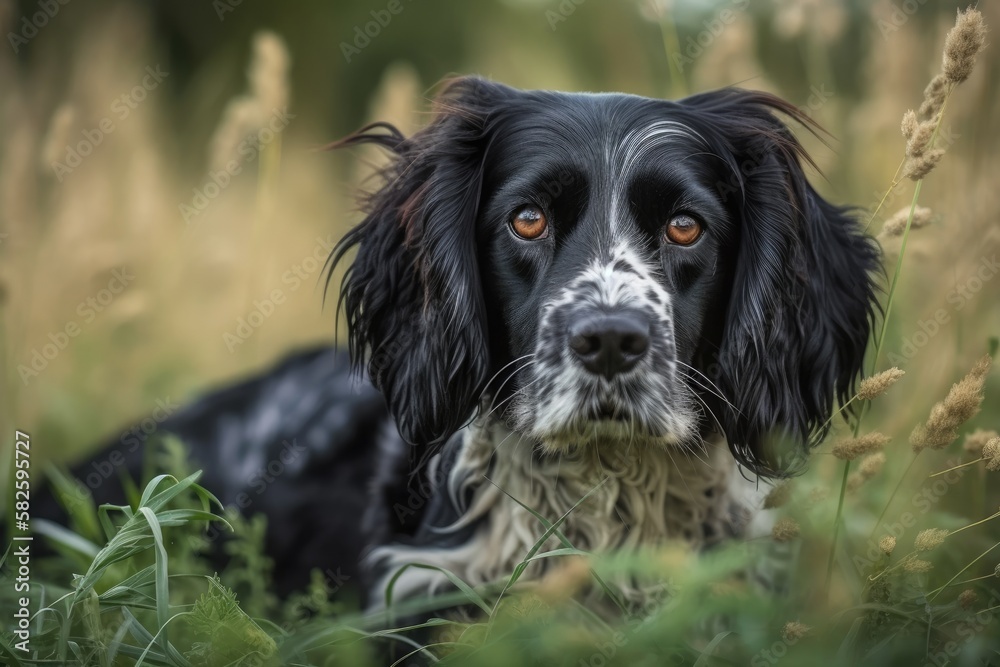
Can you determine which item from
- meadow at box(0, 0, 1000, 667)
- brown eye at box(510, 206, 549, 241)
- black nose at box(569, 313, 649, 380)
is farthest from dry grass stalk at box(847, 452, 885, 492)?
brown eye at box(510, 206, 549, 241)

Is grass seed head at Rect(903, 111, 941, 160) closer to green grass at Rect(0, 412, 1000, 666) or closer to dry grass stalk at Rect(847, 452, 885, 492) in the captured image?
dry grass stalk at Rect(847, 452, 885, 492)

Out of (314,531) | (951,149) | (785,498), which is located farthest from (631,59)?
(785,498)

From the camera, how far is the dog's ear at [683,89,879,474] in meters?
2.43

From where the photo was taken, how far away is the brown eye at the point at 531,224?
2.35 m

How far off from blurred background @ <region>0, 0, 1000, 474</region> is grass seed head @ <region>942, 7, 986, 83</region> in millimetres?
550

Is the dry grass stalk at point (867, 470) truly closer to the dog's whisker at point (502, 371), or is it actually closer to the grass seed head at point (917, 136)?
the grass seed head at point (917, 136)

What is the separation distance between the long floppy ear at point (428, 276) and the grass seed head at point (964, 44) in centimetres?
111

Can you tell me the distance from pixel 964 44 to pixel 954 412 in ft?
2.43

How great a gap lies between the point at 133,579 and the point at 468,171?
128 centimetres

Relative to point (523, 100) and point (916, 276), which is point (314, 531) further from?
point (916, 276)

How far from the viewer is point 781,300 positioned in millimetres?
2449

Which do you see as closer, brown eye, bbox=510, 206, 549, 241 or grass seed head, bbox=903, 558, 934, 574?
grass seed head, bbox=903, 558, 934, 574

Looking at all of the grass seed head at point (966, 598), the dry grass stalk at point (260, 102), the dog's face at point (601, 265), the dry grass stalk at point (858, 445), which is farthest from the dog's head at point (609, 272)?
the dry grass stalk at point (260, 102)

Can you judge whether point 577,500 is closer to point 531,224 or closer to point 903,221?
point 531,224
